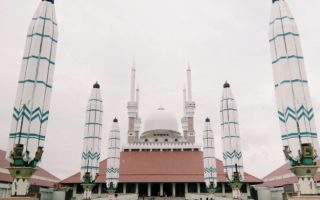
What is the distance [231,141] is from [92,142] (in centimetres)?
1260

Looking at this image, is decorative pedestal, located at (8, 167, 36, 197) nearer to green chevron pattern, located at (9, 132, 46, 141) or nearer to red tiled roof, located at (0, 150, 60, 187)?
green chevron pattern, located at (9, 132, 46, 141)

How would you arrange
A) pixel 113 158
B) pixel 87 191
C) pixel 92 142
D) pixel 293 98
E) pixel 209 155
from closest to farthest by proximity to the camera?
pixel 293 98
pixel 87 191
pixel 92 142
pixel 113 158
pixel 209 155

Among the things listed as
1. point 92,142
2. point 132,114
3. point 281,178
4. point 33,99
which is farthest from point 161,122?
point 33,99

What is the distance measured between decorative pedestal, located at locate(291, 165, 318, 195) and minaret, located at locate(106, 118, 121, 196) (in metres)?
21.8

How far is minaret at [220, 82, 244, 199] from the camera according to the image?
80.6ft

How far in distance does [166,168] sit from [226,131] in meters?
27.2

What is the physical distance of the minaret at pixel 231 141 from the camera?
80.6 feet

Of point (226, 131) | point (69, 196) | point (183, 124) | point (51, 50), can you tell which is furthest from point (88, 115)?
point (183, 124)

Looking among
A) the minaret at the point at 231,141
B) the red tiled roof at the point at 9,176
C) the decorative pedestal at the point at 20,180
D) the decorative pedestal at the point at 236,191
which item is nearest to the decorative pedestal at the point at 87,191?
the red tiled roof at the point at 9,176

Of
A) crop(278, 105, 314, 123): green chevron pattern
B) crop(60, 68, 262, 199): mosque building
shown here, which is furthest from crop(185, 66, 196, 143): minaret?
crop(278, 105, 314, 123): green chevron pattern

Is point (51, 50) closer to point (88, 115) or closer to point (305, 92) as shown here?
point (88, 115)

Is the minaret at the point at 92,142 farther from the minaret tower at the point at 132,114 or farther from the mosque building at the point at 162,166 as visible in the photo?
the minaret tower at the point at 132,114

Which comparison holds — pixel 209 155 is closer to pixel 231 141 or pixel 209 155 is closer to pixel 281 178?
pixel 231 141

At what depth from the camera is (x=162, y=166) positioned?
52406 mm
